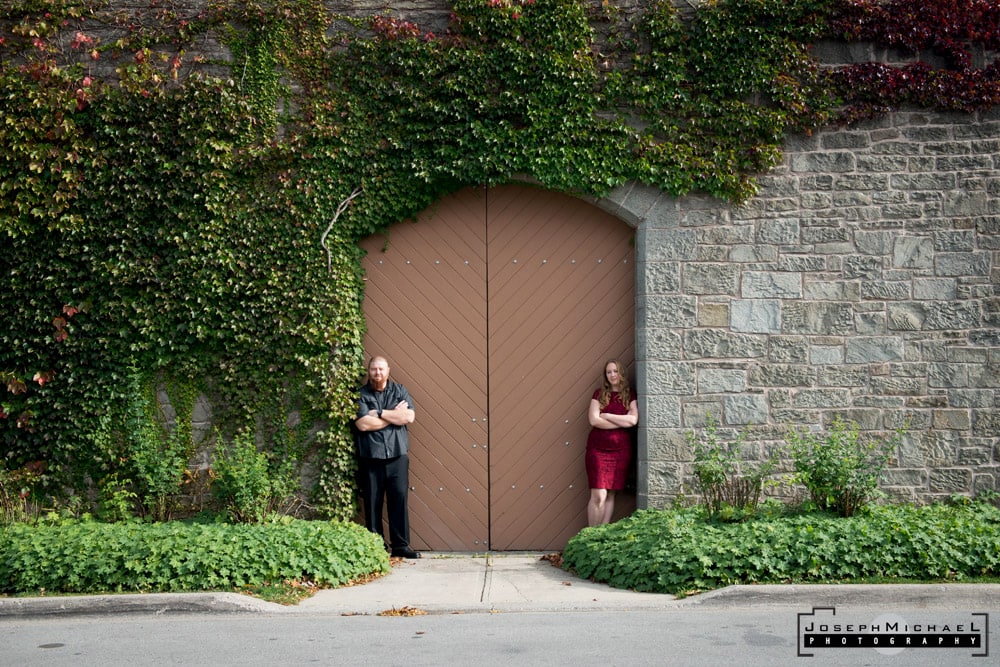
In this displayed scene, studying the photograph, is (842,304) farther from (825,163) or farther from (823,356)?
(825,163)

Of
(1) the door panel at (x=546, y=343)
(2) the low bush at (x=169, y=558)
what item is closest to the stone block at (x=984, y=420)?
(1) the door panel at (x=546, y=343)

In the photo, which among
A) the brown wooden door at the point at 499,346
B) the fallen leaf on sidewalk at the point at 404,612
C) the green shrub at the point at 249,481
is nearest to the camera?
the fallen leaf on sidewalk at the point at 404,612

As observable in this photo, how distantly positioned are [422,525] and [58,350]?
3646 mm

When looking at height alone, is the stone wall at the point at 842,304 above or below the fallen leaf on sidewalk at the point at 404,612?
above

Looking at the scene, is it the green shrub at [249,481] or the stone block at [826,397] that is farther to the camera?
the stone block at [826,397]

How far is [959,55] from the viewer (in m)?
9.32

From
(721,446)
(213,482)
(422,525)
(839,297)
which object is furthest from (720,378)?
(213,482)

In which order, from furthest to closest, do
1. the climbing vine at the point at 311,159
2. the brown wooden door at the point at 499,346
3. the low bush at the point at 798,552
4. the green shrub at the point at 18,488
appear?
the brown wooden door at the point at 499,346 < the climbing vine at the point at 311,159 < the green shrub at the point at 18,488 < the low bush at the point at 798,552

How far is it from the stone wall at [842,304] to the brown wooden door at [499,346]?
53 cm

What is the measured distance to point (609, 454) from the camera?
927 centimetres

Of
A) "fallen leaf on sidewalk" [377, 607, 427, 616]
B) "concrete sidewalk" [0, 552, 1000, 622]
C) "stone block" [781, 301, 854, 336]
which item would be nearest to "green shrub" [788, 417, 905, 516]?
"stone block" [781, 301, 854, 336]

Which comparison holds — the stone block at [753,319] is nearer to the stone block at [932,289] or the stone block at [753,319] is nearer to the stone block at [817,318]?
the stone block at [817,318]

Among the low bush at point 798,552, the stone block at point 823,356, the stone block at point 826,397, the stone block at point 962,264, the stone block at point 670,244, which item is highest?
the stone block at point 670,244

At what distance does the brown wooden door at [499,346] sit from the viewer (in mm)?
9516
